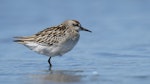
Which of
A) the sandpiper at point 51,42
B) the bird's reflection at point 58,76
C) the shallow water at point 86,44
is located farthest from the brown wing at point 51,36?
the bird's reflection at point 58,76

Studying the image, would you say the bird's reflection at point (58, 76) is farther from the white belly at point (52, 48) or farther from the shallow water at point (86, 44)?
the white belly at point (52, 48)

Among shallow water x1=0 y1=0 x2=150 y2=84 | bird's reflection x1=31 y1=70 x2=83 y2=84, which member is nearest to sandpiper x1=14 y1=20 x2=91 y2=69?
shallow water x1=0 y1=0 x2=150 y2=84

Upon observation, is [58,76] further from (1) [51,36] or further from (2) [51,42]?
(1) [51,36]

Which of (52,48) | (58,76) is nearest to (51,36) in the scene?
(52,48)

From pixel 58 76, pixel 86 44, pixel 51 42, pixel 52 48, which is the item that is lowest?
pixel 58 76

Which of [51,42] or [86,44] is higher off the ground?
[86,44]

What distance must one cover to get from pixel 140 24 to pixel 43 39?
549 centimetres

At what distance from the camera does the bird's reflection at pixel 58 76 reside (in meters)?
11.4

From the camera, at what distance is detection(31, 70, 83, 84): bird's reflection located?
11.4 meters

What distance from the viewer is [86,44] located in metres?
16.2

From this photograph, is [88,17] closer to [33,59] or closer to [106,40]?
[106,40]

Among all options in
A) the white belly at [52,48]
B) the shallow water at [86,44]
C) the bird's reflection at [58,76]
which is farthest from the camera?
the white belly at [52,48]

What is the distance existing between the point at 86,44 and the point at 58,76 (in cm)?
438

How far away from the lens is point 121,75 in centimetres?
1170
